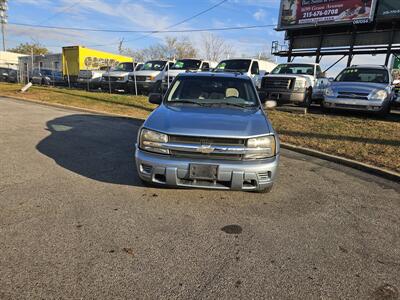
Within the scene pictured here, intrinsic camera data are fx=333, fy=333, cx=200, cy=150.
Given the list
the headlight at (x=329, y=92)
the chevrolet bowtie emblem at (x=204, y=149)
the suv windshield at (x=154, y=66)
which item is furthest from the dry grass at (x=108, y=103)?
the chevrolet bowtie emblem at (x=204, y=149)

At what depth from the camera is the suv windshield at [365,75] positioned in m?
11.8

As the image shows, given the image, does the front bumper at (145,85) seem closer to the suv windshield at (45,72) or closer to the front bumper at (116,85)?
the front bumper at (116,85)

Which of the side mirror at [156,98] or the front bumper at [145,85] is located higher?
the side mirror at [156,98]

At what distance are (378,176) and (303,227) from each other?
279 centimetres

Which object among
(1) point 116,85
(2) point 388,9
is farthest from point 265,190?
(2) point 388,9

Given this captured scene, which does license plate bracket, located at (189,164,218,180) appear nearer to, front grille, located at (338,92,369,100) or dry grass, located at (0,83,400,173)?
dry grass, located at (0,83,400,173)

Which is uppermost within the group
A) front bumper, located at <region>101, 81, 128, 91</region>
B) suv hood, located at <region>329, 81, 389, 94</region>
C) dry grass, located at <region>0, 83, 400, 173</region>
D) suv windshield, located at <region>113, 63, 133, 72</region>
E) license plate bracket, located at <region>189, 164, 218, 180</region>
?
suv windshield, located at <region>113, 63, 133, 72</region>

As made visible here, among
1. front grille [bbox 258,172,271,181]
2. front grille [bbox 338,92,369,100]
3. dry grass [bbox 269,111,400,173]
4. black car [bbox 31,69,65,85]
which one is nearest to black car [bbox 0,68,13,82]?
black car [bbox 31,69,65,85]

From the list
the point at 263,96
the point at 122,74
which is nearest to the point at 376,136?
the point at 263,96

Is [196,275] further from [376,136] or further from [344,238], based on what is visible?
[376,136]

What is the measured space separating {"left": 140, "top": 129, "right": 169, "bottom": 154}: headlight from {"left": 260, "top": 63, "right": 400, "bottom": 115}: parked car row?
20.8ft

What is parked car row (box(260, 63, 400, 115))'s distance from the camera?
10.6 m

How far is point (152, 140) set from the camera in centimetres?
399

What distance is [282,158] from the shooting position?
659cm
